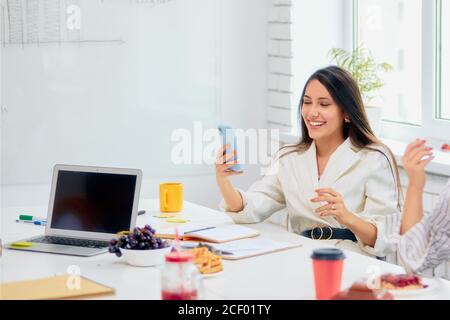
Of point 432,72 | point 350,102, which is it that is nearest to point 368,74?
point 432,72

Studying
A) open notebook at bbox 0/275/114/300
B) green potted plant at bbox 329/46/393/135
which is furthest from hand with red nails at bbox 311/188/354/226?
green potted plant at bbox 329/46/393/135

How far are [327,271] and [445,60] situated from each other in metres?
2.11

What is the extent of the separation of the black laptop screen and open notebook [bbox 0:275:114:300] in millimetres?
503

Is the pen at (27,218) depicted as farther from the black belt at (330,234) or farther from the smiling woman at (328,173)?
the black belt at (330,234)

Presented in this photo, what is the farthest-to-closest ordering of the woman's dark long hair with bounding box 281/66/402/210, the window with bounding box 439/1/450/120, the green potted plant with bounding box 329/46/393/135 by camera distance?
the green potted plant with bounding box 329/46/393/135 < the window with bounding box 439/1/450/120 < the woman's dark long hair with bounding box 281/66/402/210

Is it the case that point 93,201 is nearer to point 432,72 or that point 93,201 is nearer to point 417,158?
point 417,158

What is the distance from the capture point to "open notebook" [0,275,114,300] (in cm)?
217

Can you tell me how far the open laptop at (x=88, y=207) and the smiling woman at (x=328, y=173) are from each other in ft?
1.40

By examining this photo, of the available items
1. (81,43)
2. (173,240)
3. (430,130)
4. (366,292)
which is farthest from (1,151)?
(366,292)

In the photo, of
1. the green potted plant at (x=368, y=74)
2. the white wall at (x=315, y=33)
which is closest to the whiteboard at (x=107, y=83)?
the white wall at (x=315, y=33)

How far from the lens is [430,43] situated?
3.95m

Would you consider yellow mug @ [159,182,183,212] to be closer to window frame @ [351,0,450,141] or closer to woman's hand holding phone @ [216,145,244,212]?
woman's hand holding phone @ [216,145,244,212]
